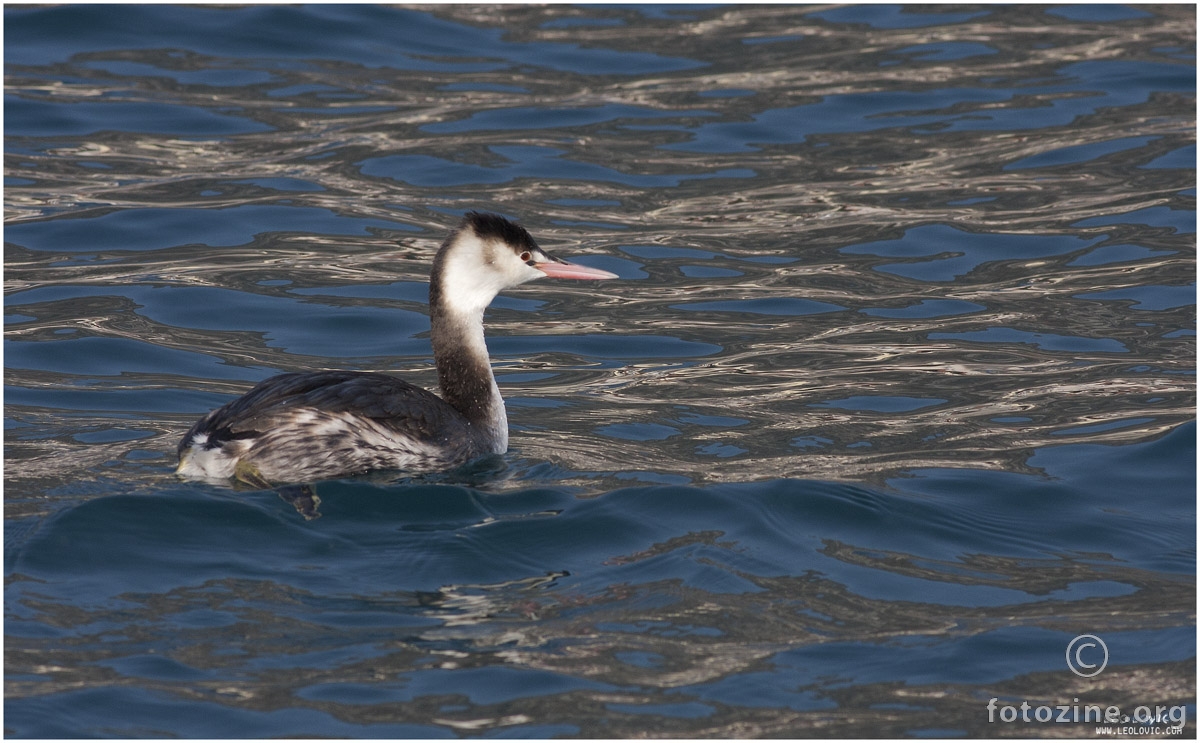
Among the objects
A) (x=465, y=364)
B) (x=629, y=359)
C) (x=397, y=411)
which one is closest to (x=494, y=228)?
(x=465, y=364)

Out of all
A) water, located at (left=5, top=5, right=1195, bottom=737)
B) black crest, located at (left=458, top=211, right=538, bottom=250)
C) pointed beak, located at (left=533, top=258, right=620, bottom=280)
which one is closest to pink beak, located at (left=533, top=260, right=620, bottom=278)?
pointed beak, located at (left=533, top=258, right=620, bottom=280)

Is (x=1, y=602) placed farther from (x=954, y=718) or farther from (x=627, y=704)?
(x=954, y=718)

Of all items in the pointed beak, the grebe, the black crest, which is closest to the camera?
the grebe

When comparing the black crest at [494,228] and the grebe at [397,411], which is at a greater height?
the black crest at [494,228]

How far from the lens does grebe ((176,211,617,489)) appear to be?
6.22m

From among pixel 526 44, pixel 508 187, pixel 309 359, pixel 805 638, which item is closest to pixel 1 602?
pixel 805 638

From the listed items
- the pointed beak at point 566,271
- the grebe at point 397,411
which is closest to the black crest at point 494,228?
the grebe at point 397,411

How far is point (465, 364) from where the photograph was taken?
715 cm

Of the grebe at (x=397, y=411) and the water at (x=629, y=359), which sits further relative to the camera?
the grebe at (x=397, y=411)

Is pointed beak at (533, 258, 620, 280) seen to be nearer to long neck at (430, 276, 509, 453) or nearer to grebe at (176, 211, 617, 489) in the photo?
grebe at (176, 211, 617, 489)

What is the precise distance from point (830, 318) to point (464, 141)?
4.46 metres

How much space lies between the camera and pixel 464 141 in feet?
42.7

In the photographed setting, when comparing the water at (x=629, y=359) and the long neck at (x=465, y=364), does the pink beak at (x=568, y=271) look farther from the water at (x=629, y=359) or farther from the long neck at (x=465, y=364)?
the water at (x=629, y=359)

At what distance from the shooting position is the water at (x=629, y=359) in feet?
16.6
